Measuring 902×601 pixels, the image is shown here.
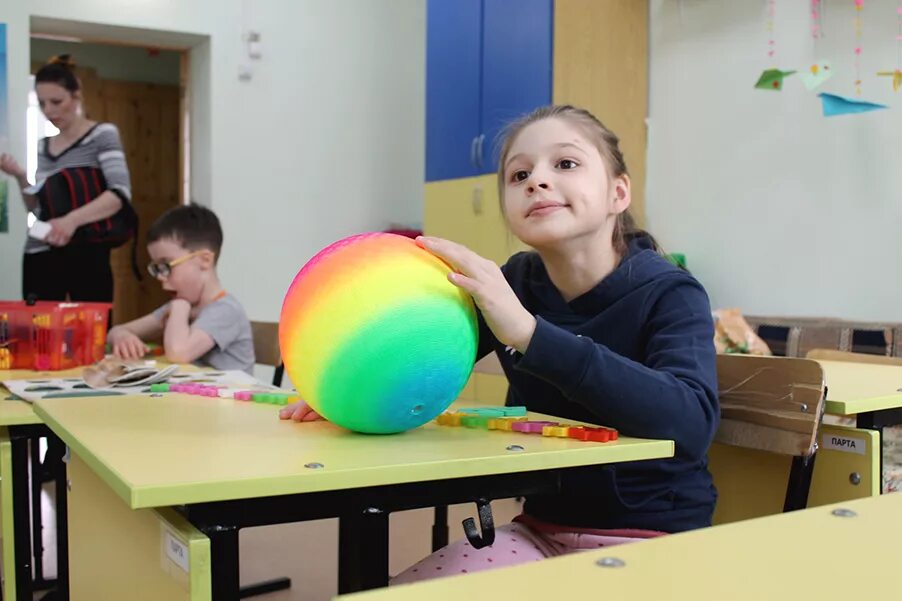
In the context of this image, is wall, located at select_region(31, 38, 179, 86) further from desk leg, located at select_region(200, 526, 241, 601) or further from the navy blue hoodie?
desk leg, located at select_region(200, 526, 241, 601)

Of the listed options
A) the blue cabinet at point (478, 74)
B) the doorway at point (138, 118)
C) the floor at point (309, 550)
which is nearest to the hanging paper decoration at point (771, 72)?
the blue cabinet at point (478, 74)

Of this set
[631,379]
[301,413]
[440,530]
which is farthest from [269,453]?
[440,530]

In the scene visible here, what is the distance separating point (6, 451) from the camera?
5.73ft

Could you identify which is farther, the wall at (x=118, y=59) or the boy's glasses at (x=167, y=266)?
the wall at (x=118, y=59)

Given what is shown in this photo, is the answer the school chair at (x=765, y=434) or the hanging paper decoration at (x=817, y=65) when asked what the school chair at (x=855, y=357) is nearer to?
the school chair at (x=765, y=434)

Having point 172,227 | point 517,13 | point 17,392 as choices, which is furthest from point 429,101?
point 17,392

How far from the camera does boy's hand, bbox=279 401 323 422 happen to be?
1294mm

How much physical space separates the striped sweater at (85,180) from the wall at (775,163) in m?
2.30

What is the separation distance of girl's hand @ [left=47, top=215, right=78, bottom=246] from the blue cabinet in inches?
68.8

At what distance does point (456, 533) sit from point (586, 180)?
197 centimetres

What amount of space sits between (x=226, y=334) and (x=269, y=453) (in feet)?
5.60

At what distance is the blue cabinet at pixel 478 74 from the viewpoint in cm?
431

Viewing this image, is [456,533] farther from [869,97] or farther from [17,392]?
[869,97]

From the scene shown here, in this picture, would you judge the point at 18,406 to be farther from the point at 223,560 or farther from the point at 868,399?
the point at 868,399
